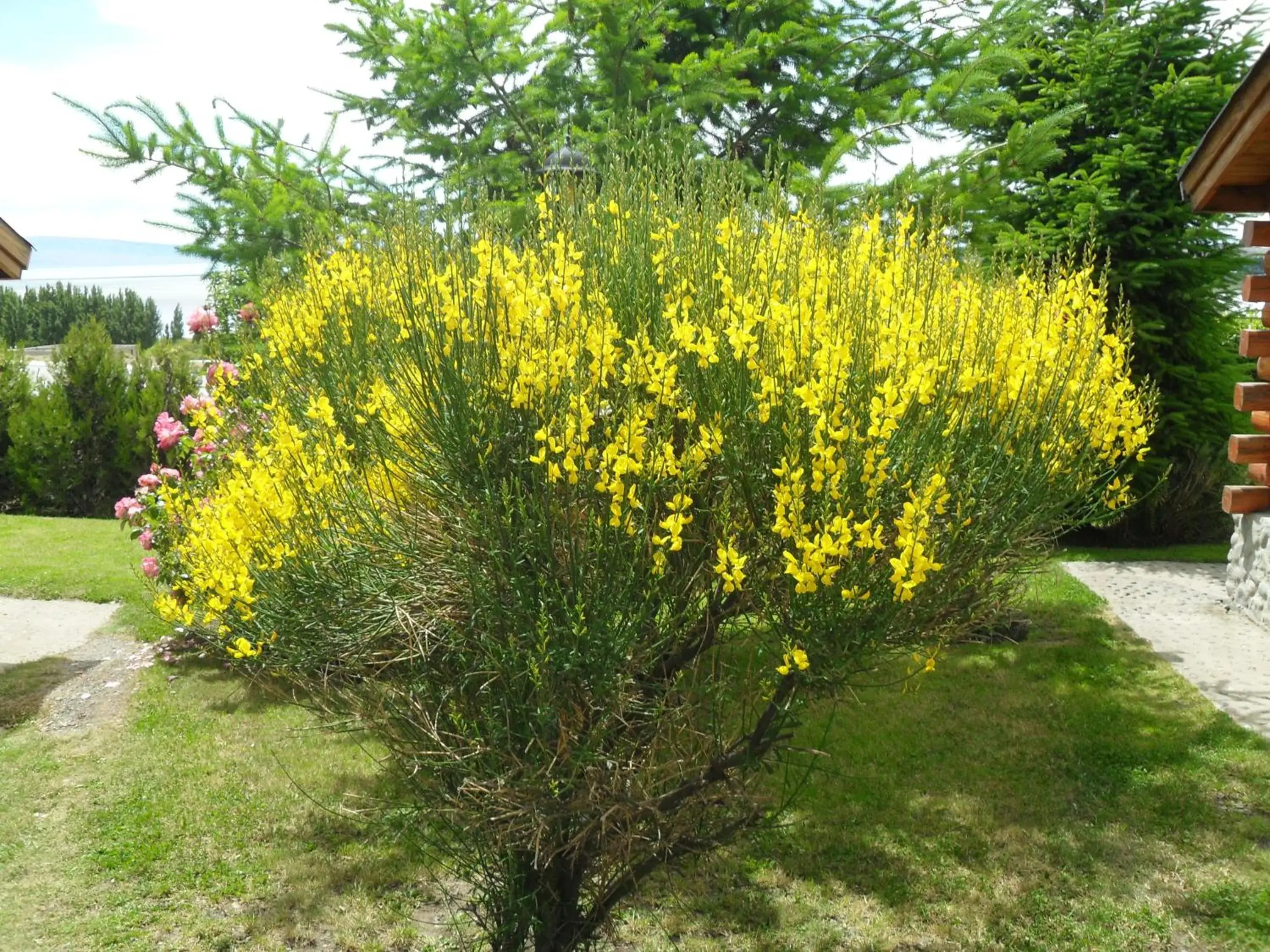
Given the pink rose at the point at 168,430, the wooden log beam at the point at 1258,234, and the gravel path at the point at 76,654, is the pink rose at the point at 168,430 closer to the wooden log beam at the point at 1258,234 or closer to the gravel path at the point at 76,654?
the gravel path at the point at 76,654

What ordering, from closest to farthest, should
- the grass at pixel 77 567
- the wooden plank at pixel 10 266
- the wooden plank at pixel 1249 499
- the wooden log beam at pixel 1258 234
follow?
1. the wooden plank at pixel 10 266
2. the wooden log beam at pixel 1258 234
3. the wooden plank at pixel 1249 499
4. the grass at pixel 77 567

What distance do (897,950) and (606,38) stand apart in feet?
16.7

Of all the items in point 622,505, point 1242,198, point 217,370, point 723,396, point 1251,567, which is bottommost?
point 1251,567

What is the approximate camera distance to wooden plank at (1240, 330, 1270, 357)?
771 centimetres

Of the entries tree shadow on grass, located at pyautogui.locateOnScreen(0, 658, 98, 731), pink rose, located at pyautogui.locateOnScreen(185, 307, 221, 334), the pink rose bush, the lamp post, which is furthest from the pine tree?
tree shadow on grass, located at pyautogui.locateOnScreen(0, 658, 98, 731)

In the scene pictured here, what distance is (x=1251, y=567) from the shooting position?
7891mm

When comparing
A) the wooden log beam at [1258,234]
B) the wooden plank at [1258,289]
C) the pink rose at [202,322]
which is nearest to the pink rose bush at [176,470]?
the pink rose at [202,322]

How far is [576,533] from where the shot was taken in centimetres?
298

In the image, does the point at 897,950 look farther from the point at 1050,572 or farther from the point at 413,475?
the point at 1050,572

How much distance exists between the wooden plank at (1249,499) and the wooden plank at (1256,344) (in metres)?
0.95

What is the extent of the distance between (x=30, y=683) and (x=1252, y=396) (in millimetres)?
8306

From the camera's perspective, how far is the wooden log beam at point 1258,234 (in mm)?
7473

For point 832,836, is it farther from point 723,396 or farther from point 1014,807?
point 723,396

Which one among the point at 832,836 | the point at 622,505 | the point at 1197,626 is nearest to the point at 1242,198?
the point at 1197,626
